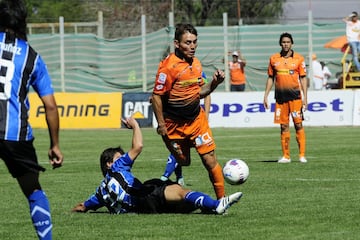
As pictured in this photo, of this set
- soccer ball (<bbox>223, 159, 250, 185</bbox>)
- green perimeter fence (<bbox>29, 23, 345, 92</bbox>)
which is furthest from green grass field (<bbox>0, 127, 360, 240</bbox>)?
green perimeter fence (<bbox>29, 23, 345, 92</bbox>)

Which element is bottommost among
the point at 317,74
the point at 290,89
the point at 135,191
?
the point at 317,74

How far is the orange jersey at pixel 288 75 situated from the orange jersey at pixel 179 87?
273 inches

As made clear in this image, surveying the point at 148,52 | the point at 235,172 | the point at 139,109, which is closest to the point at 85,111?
the point at 139,109

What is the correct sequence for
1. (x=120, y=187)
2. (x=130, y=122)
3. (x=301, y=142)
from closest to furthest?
(x=120, y=187)
(x=130, y=122)
(x=301, y=142)

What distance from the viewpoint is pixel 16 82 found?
25.1 feet

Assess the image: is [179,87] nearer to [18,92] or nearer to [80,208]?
[80,208]

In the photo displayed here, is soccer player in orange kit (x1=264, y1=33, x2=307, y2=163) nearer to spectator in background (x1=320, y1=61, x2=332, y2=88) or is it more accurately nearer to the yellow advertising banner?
the yellow advertising banner

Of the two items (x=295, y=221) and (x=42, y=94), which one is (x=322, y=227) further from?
(x=42, y=94)

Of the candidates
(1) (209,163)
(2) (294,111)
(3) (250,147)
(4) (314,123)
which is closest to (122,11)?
(4) (314,123)

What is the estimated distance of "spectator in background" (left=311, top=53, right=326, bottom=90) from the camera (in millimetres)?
33969

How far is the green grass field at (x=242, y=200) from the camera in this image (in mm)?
9289

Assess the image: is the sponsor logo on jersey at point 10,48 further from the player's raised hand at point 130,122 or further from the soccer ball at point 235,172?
the soccer ball at point 235,172

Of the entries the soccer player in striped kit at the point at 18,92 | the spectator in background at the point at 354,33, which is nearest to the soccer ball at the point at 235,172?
the soccer player in striped kit at the point at 18,92

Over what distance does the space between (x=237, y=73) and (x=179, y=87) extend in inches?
906
